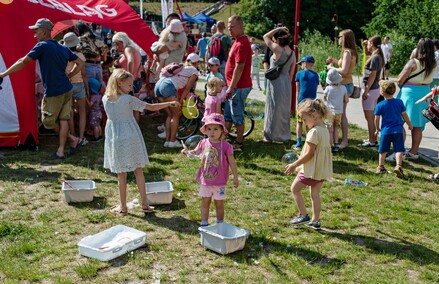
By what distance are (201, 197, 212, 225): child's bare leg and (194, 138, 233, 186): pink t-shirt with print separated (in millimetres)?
213

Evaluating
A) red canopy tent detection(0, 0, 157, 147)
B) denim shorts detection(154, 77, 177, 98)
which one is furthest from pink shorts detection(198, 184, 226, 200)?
red canopy tent detection(0, 0, 157, 147)

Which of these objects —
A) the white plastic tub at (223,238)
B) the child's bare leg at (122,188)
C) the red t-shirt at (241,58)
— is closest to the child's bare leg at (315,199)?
the white plastic tub at (223,238)

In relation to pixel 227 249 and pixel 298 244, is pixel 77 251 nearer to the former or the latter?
pixel 227 249

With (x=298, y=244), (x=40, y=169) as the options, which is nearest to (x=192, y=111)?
(x=40, y=169)

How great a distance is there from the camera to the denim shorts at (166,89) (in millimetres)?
8180

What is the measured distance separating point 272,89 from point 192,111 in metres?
1.41

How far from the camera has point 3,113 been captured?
7.99 metres

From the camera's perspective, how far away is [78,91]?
8.24 metres

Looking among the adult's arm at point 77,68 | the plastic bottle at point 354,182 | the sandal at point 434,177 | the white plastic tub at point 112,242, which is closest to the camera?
the white plastic tub at point 112,242

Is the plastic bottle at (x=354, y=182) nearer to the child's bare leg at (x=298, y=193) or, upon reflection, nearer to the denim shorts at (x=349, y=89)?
the child's bare leg at (x=298, y=193)

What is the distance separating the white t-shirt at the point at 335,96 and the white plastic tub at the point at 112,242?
4463mm

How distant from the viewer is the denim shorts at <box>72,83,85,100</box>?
8.20 metres

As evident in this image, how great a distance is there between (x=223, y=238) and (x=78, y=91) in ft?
15.2

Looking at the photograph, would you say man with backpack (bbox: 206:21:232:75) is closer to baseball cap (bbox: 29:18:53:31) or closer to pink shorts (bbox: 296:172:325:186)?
baseball cap (bbox: 29:18:53:31)
